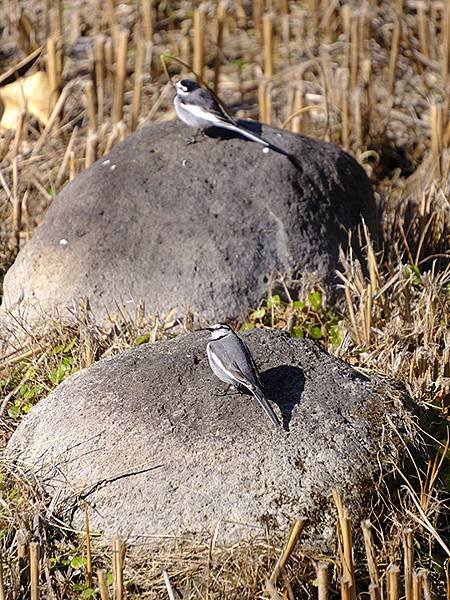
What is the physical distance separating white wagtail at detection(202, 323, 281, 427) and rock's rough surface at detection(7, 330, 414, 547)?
0.31 ft

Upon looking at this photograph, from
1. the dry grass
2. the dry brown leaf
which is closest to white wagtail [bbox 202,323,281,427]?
the dry grass

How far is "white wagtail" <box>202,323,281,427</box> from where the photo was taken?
380 centimetres

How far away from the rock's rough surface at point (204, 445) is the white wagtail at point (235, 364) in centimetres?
9

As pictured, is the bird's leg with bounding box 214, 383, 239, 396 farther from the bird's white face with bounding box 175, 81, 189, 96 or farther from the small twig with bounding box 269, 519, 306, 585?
the bird's white face with bounding box 175, 81, 189, 96

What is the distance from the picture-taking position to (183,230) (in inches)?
211

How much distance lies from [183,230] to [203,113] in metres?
0.74

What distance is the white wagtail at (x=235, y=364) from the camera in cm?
380

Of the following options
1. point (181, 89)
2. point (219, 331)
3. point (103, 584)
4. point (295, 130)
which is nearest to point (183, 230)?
point (181, 89)

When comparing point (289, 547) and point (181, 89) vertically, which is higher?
point (181, 89)

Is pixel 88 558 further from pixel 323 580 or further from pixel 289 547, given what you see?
pixel 323 580

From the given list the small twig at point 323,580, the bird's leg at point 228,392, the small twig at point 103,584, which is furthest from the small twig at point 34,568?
the bird's leg at point 228,392

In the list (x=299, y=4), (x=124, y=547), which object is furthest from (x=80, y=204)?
(x=299, y=4)

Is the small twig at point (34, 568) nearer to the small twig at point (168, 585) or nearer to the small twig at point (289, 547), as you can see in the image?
the small twig at point (168, 585)

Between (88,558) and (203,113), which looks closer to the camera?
(88,558)
